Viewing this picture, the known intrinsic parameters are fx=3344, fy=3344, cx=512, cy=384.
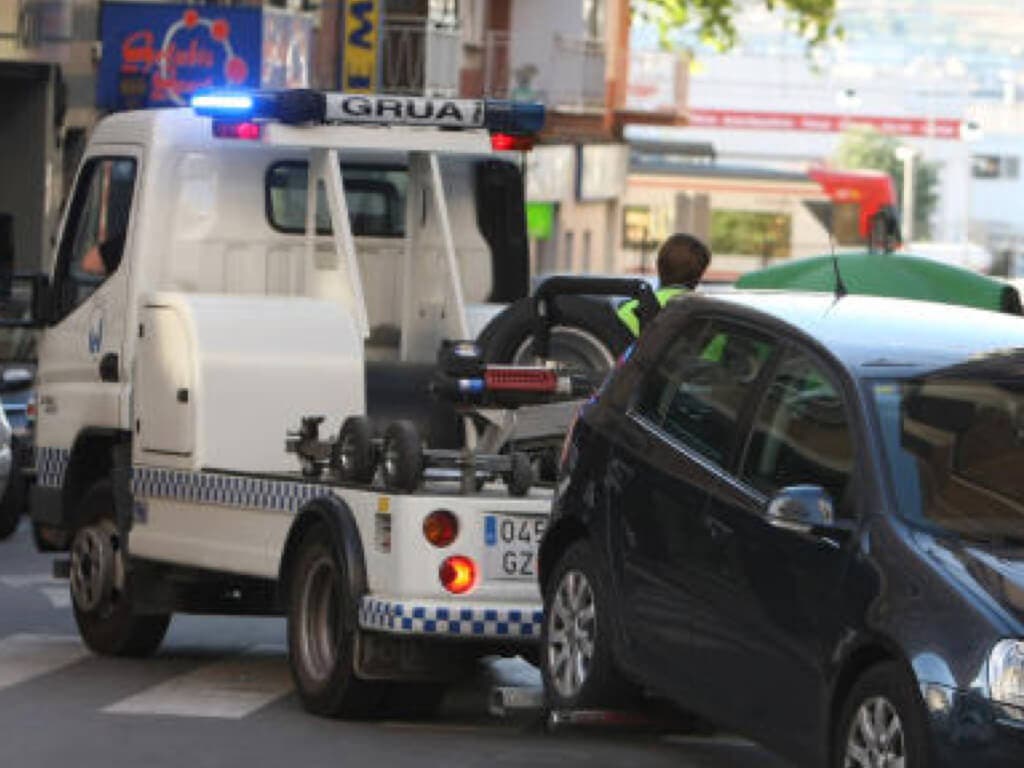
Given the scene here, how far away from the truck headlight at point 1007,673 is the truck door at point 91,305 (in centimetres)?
670

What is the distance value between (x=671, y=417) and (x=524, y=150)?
4310 mm

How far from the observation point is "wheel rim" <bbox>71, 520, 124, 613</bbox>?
14852 mm

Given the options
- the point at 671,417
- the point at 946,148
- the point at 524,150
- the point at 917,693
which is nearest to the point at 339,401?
the point at 524,150

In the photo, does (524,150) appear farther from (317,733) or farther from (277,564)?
(317,733)

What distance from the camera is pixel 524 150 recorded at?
15336mm

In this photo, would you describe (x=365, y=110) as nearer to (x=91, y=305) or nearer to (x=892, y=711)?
(x=91, y=305)

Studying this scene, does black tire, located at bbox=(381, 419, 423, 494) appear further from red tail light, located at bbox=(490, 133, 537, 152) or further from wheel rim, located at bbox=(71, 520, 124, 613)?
red tail light, located at bbox=(490, 133, 537, 152)

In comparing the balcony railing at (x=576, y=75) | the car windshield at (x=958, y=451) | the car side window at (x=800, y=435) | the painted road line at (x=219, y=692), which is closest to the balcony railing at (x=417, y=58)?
the balcony railing at (x=576, y=75)

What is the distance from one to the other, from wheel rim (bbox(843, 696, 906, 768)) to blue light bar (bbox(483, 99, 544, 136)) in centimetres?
611

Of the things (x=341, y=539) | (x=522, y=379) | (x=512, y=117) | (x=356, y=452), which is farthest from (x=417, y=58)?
(x=341, y=539)

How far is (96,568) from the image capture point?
15.0 meters

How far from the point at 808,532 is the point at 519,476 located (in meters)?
2.75

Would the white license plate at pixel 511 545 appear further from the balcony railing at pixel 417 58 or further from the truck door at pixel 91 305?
the balcony railing at pixel 417 58

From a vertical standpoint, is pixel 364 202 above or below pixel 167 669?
above
